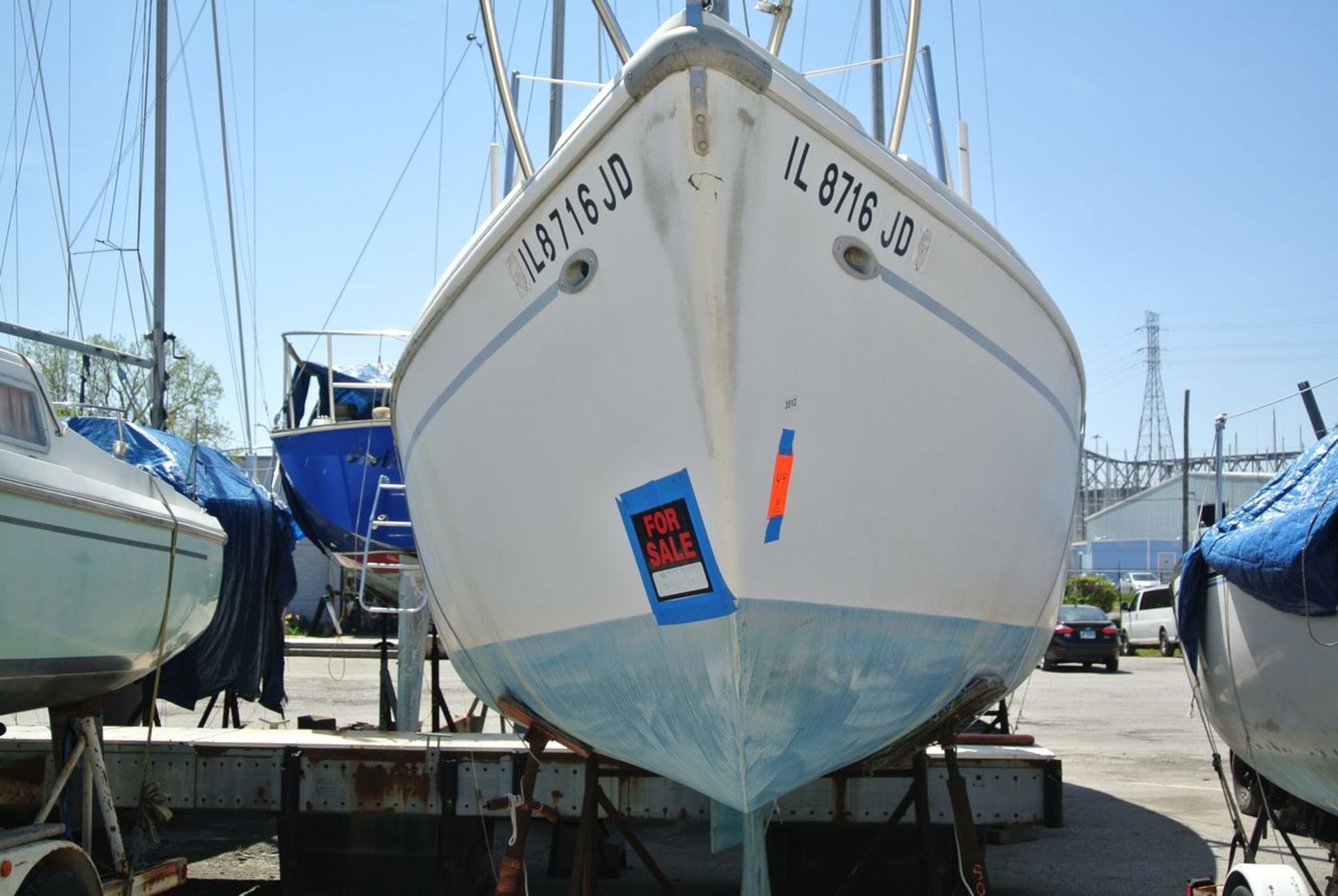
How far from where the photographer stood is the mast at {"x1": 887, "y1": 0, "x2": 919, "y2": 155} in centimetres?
373

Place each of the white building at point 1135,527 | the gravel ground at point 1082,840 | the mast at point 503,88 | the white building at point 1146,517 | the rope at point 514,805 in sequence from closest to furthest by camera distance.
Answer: the mast at point 503,88, the rope at point 514,805, the gravel ground at point 1082,840, the white building at point 1135,527, the white building at point 1146,517

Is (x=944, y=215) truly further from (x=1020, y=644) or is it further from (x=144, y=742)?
(x=144, y=742)

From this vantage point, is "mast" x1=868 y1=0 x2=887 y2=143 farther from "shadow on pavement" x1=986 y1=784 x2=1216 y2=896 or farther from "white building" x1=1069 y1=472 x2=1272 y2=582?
"white building" x1=1069 y1=472 x2=1272 y2=582

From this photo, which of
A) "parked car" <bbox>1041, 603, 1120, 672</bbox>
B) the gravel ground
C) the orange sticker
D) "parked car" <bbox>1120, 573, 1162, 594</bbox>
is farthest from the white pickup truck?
the orange sticker

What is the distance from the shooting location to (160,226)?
11.5 m

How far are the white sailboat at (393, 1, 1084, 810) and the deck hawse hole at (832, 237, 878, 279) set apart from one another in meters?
0.01

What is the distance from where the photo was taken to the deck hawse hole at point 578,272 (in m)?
3.37

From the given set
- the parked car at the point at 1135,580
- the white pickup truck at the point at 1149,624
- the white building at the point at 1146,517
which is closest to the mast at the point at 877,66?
the white pickup truck at the point at 1149,624

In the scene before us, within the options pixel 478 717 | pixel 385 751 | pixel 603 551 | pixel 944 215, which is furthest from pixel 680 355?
pixel 478 717

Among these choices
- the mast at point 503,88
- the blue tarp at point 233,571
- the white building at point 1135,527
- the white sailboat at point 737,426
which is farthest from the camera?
the white building at point 1135,527

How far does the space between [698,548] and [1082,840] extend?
4707 millimetres

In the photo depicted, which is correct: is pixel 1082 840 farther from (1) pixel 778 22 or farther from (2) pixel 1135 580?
(2) pixel 1135 580

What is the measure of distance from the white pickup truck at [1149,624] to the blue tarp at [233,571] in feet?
58.0

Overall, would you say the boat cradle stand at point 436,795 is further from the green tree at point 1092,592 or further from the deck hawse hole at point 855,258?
the green tree at point 1092,592
